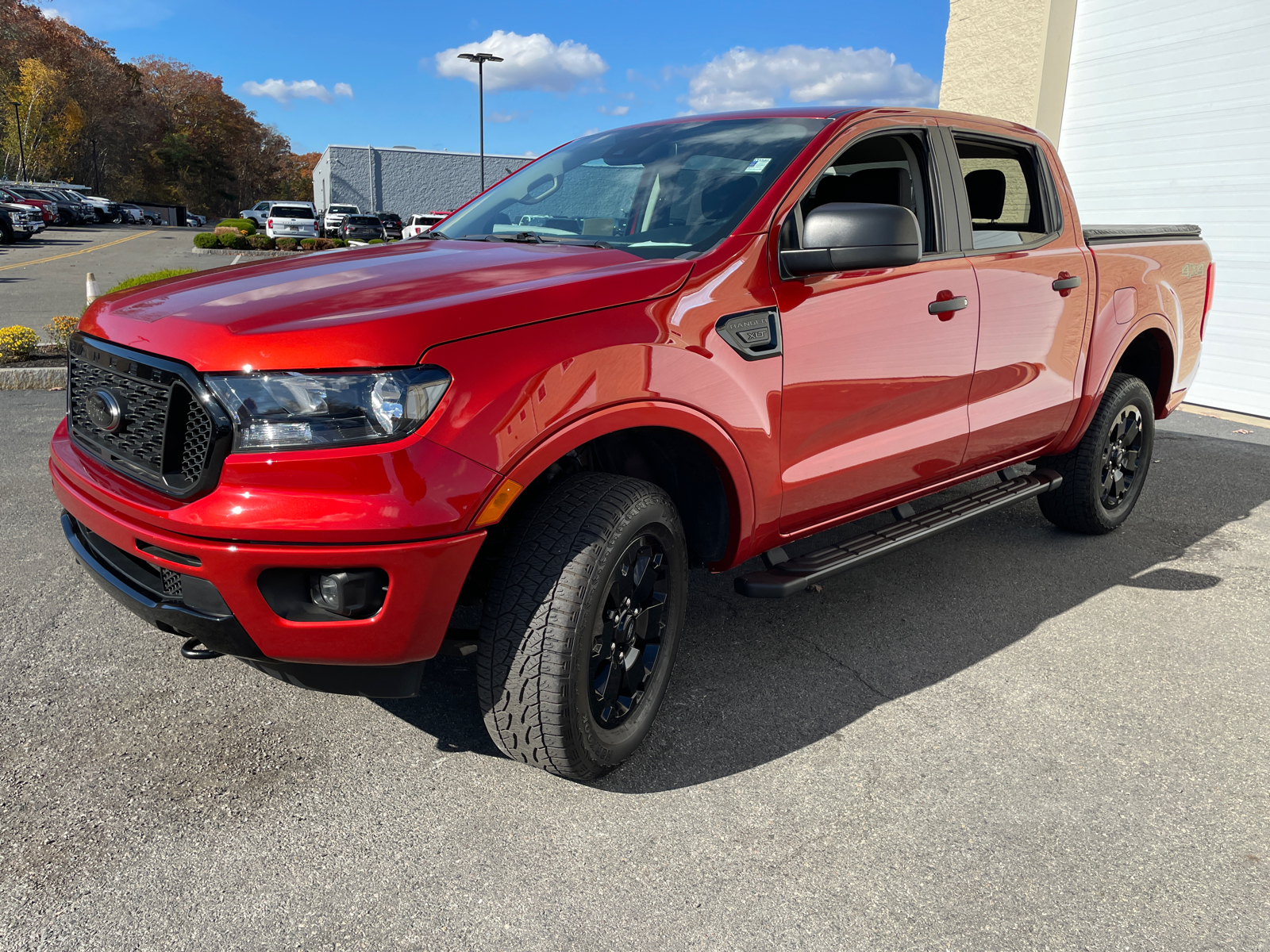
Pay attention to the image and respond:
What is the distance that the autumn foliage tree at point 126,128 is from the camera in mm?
67875

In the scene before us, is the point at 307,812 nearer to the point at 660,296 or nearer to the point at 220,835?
the point at 220,835

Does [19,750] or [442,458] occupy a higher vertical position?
[442,458]

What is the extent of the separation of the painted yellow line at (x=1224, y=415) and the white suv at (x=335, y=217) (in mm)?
37184

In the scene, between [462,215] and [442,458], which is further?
[462,215]

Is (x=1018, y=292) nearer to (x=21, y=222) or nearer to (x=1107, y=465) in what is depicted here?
(x=1107, y=465)

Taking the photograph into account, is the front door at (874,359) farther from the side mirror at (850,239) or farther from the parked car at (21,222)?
the parked car at (21,222)

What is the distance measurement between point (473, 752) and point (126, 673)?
1.27m

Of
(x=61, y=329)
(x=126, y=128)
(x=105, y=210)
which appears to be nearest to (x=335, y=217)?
(x=105, y=210)

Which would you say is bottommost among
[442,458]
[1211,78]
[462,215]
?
[442,458]

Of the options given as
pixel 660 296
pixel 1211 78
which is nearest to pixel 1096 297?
pixel 660 296

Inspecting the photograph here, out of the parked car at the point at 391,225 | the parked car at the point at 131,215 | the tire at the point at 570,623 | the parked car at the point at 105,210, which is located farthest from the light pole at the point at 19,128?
the tire at the point at 570,623

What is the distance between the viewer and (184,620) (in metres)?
2.27

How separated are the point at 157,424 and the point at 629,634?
4.33 ft

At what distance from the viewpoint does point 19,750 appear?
2689 mm
